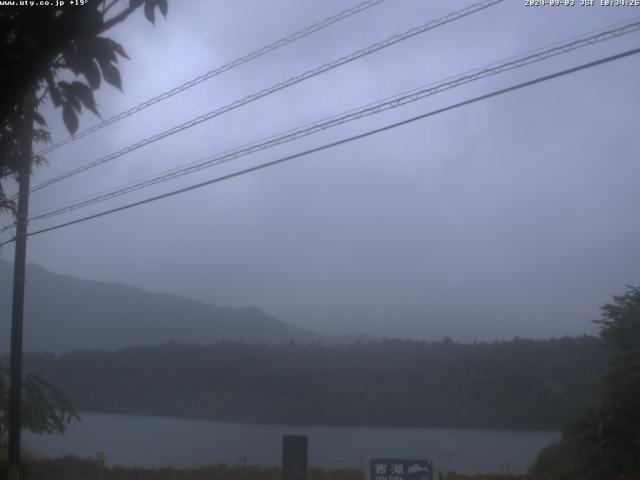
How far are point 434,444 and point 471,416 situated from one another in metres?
5.00

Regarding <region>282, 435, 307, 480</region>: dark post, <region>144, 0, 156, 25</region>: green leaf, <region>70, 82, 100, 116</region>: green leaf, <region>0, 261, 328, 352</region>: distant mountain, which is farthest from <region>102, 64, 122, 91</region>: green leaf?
<region>0, 261, 328, 352</region>: distant mountain

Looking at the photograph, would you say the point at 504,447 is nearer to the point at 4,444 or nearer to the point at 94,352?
the point at 4,444

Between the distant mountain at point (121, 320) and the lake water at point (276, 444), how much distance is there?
18.9m

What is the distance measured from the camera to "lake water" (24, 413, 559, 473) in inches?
891

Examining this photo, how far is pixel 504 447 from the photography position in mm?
24219

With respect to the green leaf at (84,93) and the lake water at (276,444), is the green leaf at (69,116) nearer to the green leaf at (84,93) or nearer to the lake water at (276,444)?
the green leaf at (84,93)

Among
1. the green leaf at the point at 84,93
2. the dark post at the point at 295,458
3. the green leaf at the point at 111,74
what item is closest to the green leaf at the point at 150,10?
the green leaf at the point at 111,74

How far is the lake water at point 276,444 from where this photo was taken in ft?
74.2

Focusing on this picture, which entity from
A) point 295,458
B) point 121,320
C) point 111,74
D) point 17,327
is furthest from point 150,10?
point 121,320

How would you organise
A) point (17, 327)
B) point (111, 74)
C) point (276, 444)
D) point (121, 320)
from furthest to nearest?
point (121, 320) → point (276, 444) → point (17, 327) → point (111, 74)

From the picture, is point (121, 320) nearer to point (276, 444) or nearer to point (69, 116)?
point (276, 444)

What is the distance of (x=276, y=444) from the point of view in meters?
25.6

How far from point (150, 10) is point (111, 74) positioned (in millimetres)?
485

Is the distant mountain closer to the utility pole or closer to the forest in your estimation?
the forest
